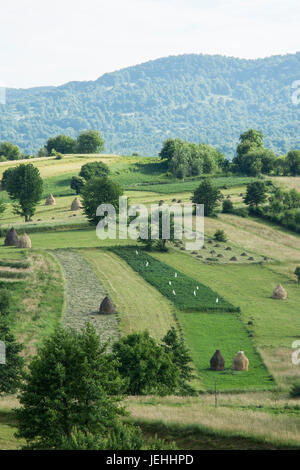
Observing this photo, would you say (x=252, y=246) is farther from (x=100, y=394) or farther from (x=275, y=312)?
(x=100, y=394)

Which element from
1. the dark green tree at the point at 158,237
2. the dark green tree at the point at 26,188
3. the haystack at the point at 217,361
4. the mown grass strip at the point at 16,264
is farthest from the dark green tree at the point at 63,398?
the dark green tree at the point at 26,188

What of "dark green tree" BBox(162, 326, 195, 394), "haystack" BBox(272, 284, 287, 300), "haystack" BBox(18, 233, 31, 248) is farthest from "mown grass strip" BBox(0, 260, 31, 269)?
"haystack" BBox(272, 284, 287, 300)

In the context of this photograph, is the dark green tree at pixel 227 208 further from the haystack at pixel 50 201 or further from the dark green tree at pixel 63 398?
the dark green tree at pixel 63 398

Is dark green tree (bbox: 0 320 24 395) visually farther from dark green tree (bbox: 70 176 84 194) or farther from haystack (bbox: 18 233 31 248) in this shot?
dark green tree (bbox: 70 176 84 194)

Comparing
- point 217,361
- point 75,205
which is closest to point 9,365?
point 217,361

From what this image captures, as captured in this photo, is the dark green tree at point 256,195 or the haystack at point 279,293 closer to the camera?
the haystack at point 279,293

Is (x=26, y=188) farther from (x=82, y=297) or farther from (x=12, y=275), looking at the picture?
(x=82, y=297)
